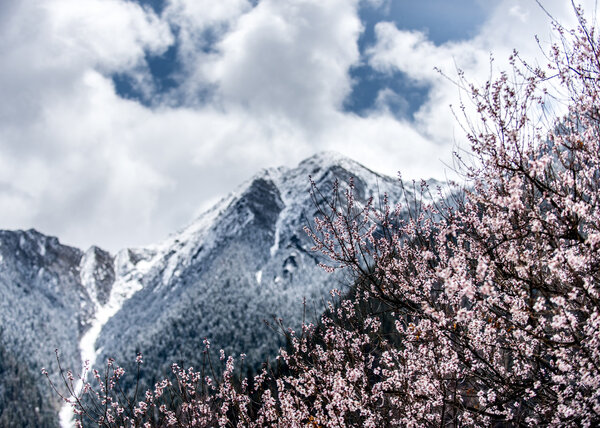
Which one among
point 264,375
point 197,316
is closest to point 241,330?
point 197,316

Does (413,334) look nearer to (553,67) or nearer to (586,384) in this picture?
(586,384)

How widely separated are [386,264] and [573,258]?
3187mm

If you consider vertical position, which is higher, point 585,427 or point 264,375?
point 264,375

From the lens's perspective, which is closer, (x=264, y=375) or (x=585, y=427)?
(x=585, y=427)

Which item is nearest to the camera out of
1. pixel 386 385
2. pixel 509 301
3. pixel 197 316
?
pixel 509 301

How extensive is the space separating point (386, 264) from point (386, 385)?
2.03 metres

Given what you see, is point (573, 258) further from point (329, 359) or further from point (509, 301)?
point (329, 359)

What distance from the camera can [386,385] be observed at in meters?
6.87

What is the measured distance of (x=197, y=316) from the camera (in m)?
167

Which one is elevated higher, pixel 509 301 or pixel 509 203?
pixel 509 203

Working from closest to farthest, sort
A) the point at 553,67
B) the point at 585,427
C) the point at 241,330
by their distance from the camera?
1. the point at 585,427
2. the point at 553,67
3. the point at 241,330

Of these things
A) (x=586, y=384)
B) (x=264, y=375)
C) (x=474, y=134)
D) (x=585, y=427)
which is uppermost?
(x=474, y=134)

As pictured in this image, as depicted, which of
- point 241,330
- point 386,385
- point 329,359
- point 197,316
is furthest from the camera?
point 197,316

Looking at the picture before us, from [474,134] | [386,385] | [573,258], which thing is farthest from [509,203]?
[386,385]
